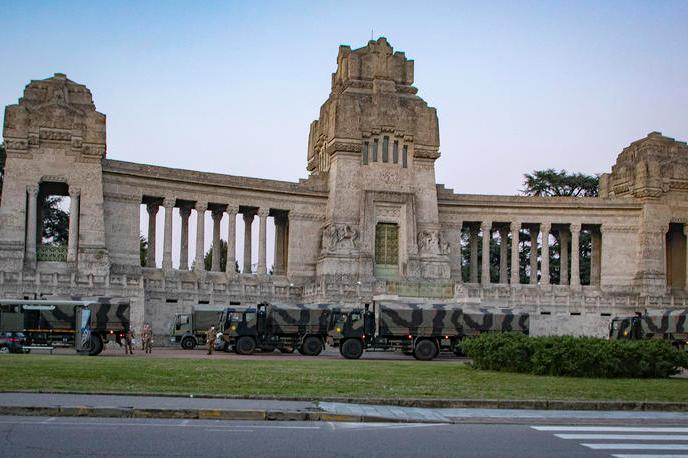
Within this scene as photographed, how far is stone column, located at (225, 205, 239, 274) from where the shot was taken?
260ft

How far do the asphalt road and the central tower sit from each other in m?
59.1

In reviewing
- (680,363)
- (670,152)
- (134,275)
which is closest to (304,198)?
(134,275)

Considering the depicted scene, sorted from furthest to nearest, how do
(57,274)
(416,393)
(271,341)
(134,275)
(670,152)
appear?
(670,152) < (134,275) < (57,274) < (271,341) < (416,393)

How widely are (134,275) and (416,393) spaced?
46546 mm

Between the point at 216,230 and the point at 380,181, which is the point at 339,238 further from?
the point at 216,230

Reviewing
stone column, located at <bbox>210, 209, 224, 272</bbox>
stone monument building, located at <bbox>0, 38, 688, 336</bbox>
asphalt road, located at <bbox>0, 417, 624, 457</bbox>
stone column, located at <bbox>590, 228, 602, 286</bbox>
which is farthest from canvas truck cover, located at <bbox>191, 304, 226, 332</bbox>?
asphalt road, located at <bbox>0, 417, 624, 457</bbox>

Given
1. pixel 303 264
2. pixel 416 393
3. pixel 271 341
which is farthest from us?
pixel 303 264

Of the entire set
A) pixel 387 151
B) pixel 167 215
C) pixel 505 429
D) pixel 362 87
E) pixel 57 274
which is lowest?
pixel 505 429

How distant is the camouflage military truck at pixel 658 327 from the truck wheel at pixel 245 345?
952 inches

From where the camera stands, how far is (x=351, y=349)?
2092 inches

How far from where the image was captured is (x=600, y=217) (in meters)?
88.2

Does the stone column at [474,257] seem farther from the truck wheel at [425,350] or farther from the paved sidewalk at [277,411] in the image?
the paved sidewalk at [277,411]

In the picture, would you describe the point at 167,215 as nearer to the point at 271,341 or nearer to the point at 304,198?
the point at 304,198

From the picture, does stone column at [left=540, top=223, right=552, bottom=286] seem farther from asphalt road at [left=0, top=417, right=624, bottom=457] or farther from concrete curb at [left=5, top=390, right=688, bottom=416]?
asphalt road at [left=0, top=417, right=624, bottom=457]
